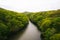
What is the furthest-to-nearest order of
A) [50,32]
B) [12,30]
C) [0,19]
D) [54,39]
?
[0,19], [12,30], [50,32], [54,39]

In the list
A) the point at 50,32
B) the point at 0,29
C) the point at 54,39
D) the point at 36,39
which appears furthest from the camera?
the point at 36,39

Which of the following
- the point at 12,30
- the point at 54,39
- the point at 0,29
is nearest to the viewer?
the point at 54,39

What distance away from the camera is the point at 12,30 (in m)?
46.7

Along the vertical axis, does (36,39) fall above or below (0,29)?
below

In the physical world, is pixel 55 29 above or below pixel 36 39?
above

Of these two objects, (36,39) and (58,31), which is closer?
(58,31)

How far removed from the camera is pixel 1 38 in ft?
121

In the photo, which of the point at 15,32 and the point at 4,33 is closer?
the point at 4,33

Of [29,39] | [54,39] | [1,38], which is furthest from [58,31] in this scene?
[1,38]

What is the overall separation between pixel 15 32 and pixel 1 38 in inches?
486

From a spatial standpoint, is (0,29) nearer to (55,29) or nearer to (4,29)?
(4,29)

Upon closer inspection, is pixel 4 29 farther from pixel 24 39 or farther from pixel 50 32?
pixel 50 32

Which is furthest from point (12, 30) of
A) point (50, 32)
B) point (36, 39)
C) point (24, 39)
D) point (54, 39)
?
point (54, 39)

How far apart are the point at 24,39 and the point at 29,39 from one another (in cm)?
164
